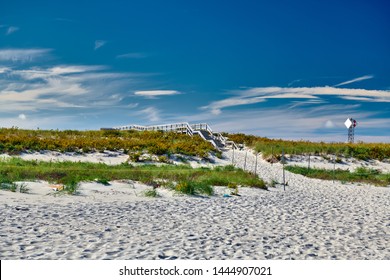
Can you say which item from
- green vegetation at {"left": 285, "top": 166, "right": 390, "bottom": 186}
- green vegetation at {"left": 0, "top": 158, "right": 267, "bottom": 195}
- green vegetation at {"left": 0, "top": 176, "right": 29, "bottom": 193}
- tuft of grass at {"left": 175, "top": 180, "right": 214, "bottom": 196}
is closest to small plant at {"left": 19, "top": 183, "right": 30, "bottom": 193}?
green vegetation at {"left": 0, "top": 176, "right": 29, "bottom": 193}

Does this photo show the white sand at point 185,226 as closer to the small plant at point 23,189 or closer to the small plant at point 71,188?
the small plant at point 23,189

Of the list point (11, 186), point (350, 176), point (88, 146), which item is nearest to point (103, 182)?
point (11, 186)

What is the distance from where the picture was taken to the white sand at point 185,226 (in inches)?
359

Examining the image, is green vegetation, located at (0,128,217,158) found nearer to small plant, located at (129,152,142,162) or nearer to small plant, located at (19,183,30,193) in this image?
small plant, located at (129,152,142,162)

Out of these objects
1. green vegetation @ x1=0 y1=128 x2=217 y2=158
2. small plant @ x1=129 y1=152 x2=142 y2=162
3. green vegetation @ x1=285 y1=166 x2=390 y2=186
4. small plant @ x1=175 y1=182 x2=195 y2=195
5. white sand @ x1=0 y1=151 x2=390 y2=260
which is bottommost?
white sand @ x1=0 y1=151 x2=390 y2=260

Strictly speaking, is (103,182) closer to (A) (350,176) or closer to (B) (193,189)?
(B) (193,189)

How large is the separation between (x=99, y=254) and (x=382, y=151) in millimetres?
39809

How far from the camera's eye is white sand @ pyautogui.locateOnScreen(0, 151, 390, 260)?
911 centimetres

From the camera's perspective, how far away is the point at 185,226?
11.7 m

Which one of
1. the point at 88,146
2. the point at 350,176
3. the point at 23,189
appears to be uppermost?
the point at 88,146

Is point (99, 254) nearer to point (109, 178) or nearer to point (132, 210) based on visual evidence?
point (132, 210)

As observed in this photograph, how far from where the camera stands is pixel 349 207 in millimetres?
16625

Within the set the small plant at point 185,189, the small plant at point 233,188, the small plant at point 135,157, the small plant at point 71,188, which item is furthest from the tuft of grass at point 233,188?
the small plant at point 135,157

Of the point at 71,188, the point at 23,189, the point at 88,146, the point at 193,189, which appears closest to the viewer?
the point at 23,189
